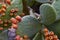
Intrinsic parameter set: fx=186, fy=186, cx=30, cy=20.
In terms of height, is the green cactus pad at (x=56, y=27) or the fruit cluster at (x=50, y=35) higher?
the green cactus pad at (x=56, y=27)

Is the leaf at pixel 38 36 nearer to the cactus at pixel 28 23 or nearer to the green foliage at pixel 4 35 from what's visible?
the cactus at pixel 28 23

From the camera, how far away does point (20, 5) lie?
93cm

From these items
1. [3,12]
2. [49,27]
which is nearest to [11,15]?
[3,12]

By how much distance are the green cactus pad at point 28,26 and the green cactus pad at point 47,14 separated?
4 cm

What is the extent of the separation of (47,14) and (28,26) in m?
0.10

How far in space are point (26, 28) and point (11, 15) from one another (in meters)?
0.12

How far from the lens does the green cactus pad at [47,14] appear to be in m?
0.80

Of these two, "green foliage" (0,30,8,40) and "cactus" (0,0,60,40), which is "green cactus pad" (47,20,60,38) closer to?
"cactus" (0,0,60,40)

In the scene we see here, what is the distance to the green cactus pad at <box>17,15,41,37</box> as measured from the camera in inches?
33.3

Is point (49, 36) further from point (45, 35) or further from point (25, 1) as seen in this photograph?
point (25, 1)

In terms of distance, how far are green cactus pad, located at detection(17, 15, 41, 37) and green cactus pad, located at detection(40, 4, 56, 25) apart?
41 millimetres

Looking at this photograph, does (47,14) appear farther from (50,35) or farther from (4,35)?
(4,35)

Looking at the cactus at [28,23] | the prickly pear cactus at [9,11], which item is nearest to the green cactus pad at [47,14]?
the cactus at [28,23]

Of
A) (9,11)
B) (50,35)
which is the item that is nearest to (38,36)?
(50,35)
